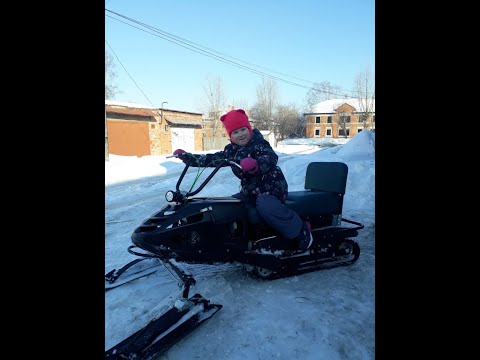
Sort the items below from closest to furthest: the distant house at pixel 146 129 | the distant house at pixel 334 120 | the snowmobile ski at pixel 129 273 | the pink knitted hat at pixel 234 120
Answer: the snowmobile ski at pixel 129 273, the pink knitted hat at pixel 234 120, the distant house at pixel 146 129, the distant house at pixel 334 120

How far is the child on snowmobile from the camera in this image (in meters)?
2.92

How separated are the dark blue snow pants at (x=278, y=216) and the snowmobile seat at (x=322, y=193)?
0.28m

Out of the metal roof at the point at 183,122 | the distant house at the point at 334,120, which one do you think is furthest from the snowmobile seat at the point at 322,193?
the distant house at the point at 334,120

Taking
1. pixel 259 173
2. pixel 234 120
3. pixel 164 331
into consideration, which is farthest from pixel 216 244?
pixel 234 120

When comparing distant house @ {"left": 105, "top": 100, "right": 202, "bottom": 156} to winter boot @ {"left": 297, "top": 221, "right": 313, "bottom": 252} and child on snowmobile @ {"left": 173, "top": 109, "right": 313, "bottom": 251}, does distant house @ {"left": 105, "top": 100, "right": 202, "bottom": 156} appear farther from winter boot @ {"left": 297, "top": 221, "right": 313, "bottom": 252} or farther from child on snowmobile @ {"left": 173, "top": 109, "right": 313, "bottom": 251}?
winter boot @ {"left": 297, "top": 221, "right": 313, "bottom": 252}

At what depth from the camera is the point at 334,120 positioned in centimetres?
4922

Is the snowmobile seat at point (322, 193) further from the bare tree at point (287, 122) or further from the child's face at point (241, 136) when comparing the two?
the bare tree at point (287, 122)

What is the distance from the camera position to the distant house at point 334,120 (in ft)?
155

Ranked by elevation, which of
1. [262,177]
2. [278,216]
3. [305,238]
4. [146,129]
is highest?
[146,129]

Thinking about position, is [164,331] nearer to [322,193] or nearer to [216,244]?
[216,244]

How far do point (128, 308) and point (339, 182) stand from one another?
8.43ft

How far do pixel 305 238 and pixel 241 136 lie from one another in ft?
4.05
